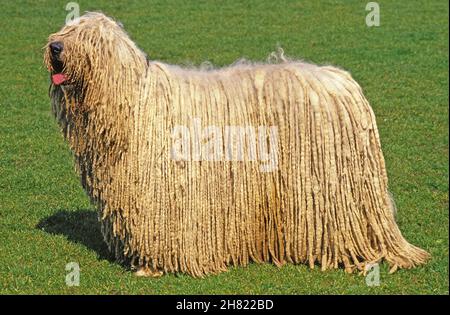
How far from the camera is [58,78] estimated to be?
499 centimetres

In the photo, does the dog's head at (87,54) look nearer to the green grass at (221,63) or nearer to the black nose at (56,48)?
the black nose at (56,48)

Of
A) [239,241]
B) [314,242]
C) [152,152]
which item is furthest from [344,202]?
[152,152]

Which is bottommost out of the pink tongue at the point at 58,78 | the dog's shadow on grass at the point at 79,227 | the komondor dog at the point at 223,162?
the dog's shadow on grass at the point at 79,227

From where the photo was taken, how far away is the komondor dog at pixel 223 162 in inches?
203

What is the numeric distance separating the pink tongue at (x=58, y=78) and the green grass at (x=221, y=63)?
1.28 metres

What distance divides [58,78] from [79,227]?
1.75 metres

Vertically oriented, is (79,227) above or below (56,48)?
below

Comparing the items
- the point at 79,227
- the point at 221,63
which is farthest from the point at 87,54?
the point at 221,63

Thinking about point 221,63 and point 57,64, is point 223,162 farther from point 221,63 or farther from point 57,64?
point 221,63

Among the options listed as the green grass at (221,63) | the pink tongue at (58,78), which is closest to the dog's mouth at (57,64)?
the pink tongue at (58,78)

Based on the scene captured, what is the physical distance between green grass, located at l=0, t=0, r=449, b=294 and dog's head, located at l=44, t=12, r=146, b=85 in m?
1.31

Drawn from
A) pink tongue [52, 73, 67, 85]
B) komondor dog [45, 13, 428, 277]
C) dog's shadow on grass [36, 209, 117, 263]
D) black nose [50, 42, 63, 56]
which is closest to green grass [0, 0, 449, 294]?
dog's shadow on grass [36, 209, 117, 263]

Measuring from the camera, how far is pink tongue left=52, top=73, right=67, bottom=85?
16.3 feet

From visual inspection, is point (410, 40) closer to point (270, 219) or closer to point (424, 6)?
point (424, 6)
